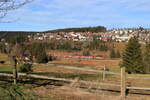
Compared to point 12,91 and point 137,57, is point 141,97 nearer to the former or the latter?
point 12,91

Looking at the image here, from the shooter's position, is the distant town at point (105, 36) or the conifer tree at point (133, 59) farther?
the distant town at point (105, 36)

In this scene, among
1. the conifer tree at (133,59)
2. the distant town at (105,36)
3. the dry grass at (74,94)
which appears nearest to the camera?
the dry grass at (74,94)

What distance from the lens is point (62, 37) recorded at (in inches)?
5974

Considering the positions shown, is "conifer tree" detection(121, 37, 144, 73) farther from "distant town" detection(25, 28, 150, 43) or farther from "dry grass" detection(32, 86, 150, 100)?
"distant town" detection(25, 28, 150, 43)

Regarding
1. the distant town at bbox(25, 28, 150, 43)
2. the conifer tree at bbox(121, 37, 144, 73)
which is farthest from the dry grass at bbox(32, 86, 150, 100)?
the distant town at bbox(25, 28, 150, 43)

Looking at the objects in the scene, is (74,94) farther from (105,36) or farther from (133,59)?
(105,36)

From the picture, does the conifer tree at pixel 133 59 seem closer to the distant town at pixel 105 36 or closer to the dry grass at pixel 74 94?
the dry grass at pixel 74 94

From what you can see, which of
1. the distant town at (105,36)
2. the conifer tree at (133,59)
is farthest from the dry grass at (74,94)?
the distant town at (105,36)

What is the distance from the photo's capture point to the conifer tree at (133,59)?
36594 millimetres

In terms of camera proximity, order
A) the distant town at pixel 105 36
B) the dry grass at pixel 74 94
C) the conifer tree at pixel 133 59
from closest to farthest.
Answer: the dry grass at pixel 74 94 < the conifer tree at pixel 133 59 < the distant town at pixel 105 36

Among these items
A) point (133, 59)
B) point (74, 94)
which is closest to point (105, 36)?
point (133, 59)

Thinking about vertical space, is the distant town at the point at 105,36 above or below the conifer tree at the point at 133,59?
above

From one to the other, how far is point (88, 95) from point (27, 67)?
884 cm

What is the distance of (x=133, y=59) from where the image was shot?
37875 mm
